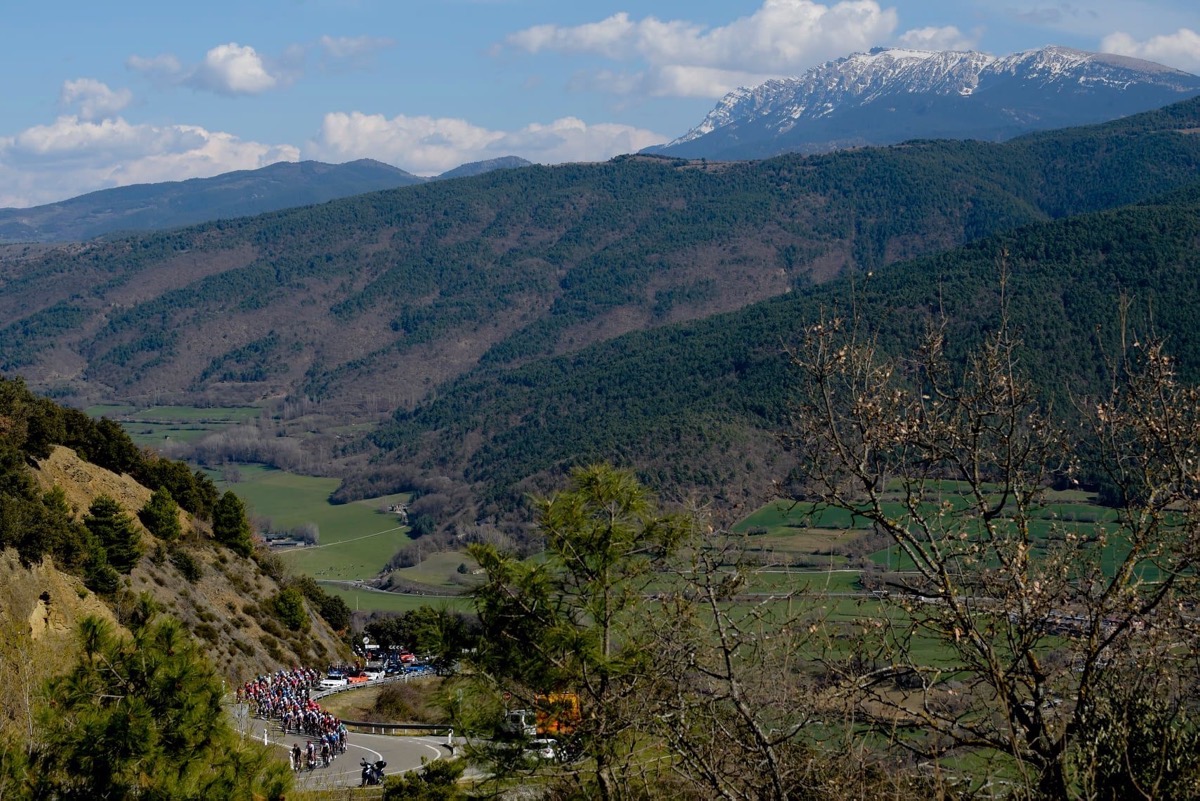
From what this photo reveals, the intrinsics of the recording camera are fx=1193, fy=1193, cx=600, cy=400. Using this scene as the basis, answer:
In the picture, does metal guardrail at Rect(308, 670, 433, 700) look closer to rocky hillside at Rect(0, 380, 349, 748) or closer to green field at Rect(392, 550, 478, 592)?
rocky hillside at Rect(0, 380, 349, 748)

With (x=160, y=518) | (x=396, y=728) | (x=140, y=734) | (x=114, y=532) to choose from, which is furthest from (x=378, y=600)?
(x=140, y=734)

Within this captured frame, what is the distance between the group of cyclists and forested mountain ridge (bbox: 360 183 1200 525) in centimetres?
3748

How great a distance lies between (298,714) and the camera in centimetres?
3148

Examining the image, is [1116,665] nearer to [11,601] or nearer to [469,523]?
[11,601]

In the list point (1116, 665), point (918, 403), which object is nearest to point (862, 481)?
point (918, 403)

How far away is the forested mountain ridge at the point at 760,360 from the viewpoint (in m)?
93.6

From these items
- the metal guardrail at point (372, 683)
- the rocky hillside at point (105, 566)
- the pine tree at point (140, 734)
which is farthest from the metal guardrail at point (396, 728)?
the pine tree at point (140, 734)

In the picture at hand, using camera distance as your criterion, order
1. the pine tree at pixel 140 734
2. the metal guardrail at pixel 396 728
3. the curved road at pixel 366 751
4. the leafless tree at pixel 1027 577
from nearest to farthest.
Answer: the leafless tree at pixel 1027 577
the pine tree at pixel 140 734
the curved road at pixel 366 751
the metal guardrail at pixel 396 728

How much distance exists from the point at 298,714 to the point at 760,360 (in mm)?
103404

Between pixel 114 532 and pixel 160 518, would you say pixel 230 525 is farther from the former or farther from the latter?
pixel 114 532

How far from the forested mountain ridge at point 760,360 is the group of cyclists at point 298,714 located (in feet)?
123

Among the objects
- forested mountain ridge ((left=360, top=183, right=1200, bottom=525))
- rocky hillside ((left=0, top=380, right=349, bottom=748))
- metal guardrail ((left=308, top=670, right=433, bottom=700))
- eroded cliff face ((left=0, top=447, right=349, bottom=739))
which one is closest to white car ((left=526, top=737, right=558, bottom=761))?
rocky hillside ((left=0, top=380, right=349, bottom=748))

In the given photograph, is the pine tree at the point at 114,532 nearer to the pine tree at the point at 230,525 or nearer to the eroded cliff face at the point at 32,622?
the eroded cliff face at the point at 32,622

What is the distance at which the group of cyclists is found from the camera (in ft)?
89.9
